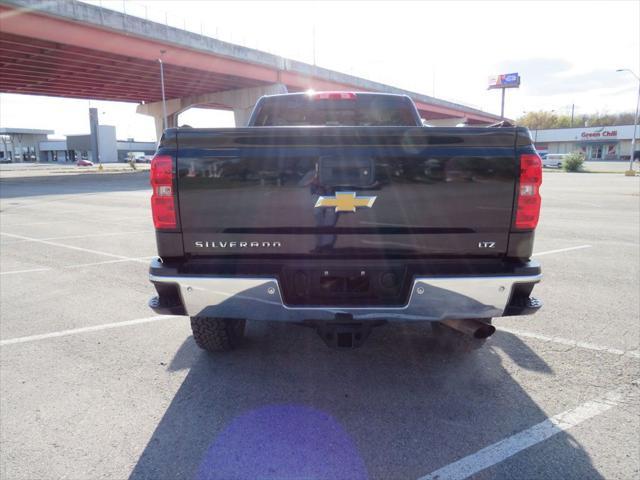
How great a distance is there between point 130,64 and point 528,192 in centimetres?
3573

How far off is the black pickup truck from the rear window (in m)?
2.36

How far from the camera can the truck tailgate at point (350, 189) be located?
8.75 feet

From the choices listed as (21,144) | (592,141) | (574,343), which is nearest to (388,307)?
(574,343)

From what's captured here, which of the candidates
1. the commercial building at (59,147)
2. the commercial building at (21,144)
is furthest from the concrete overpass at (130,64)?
the commercial building at (21,144)

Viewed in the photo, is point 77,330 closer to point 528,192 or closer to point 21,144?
point 528,192

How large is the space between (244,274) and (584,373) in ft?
8.64

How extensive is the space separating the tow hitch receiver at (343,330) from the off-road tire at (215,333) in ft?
3.29

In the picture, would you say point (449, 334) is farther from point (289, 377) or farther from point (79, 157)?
point (79, 157)

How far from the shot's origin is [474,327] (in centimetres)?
290

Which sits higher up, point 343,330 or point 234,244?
point 234,244

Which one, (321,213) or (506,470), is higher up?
(321,213)

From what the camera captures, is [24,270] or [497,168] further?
[24,270]

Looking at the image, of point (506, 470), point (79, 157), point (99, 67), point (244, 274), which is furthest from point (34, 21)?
point (79, 157)

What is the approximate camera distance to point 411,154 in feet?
8.78
